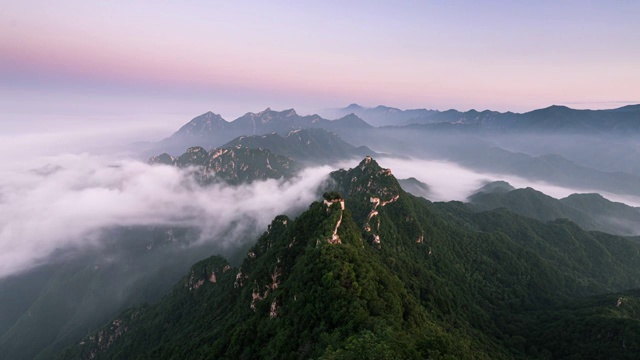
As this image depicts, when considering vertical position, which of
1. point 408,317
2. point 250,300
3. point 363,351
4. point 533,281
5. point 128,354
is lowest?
point 128,354

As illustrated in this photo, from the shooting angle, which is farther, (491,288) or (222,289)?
(491,288)

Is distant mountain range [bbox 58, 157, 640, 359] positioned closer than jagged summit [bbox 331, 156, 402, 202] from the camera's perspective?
Yes

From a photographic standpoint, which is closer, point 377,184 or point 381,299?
point 381,299

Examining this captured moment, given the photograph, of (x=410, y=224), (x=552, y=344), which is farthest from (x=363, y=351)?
(x=410, y=224)

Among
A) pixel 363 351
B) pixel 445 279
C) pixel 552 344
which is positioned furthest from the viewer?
pixel 445 279

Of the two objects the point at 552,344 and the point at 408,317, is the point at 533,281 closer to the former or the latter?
the point at 552,344

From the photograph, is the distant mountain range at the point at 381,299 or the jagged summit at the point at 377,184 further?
the jagged summit at the point at 377,184

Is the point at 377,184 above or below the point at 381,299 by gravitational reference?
above

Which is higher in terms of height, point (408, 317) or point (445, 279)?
point (408, 317)

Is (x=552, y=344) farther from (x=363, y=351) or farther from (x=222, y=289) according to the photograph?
(x=222, y=289)

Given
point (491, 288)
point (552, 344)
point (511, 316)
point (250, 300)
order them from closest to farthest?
1. point (250, 300)
2. point (552, 344)
3. point (511, 316)
4. point (491, 288)
